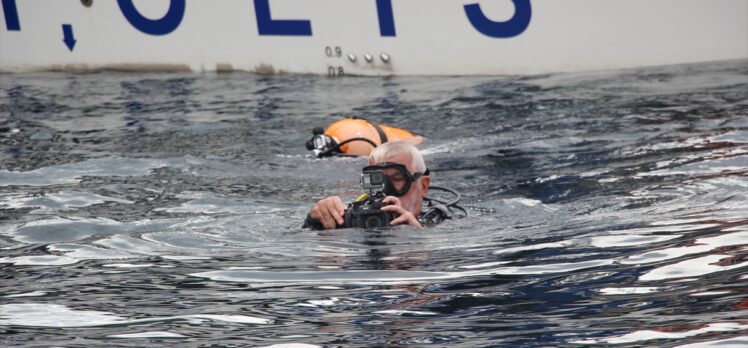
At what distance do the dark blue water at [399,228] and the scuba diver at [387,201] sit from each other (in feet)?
0.32

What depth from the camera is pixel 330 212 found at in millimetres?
6875

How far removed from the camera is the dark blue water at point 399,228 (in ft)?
15.0

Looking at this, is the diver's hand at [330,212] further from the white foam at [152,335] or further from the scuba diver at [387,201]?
the white foam at [152,335]

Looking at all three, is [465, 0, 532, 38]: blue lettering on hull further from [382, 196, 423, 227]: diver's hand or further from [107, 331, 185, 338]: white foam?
[107, 331, 185, 338]: white foam

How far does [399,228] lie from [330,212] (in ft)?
1.36

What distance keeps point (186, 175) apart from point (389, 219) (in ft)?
→ 13.2

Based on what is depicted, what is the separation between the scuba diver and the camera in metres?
6.73

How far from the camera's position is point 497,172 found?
10.1 metres

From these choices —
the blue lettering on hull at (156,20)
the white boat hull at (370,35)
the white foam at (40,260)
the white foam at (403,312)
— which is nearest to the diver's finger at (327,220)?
the white foam at (40,260)

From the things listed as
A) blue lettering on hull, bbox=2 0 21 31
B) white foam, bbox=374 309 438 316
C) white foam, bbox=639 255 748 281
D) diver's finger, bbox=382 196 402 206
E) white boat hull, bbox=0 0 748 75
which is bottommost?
white foam, bbox=639 255 748 281

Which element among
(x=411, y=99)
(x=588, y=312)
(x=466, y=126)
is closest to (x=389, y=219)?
(x=588, y=312)

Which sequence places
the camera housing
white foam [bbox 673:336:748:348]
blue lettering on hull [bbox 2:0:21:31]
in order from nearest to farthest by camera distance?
white foam [bbox 673:336:748:348], the camera housing, blue lettering on hull [bbox 2:0:21:31]

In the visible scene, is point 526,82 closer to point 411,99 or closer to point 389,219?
point 411,99

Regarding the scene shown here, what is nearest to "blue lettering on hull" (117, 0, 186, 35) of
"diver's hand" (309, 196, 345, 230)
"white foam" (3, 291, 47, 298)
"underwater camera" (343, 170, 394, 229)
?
"diver's hand" (309, 196, 345, 230)
